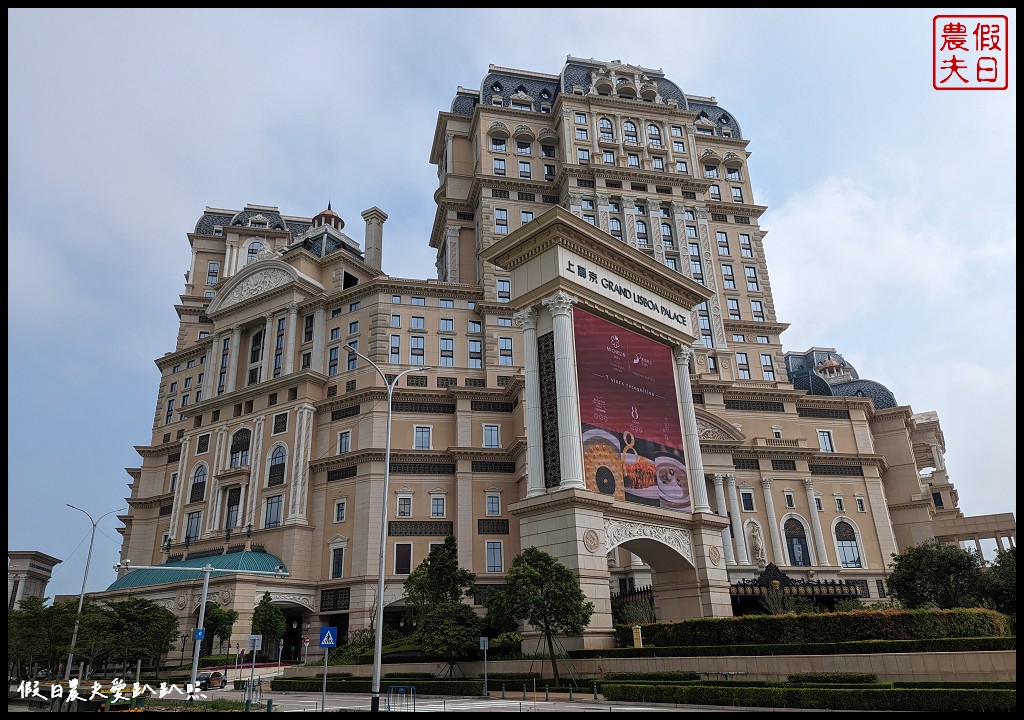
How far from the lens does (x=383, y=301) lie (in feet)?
220

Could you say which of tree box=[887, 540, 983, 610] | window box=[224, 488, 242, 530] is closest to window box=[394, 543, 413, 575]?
window box=[224, 488, 242, 530]

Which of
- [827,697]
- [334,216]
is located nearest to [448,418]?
[334,216]

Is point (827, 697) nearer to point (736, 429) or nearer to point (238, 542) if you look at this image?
point (736, 429)

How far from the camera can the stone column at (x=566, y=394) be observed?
114 ft

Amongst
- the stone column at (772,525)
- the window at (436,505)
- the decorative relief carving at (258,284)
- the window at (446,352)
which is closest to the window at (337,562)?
the window at (436,505)

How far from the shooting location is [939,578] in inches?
1628

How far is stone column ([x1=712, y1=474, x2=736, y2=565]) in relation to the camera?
199 feet

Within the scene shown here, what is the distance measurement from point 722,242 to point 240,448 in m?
54.9

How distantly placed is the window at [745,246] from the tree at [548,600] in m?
58.1

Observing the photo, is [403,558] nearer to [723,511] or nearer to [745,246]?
[723,511]

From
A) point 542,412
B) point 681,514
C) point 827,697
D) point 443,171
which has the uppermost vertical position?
point 443,171

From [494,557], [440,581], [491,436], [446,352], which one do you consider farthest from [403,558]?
[440,581]

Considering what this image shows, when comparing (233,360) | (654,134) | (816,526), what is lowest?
(816,526)

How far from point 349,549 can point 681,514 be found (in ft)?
101
